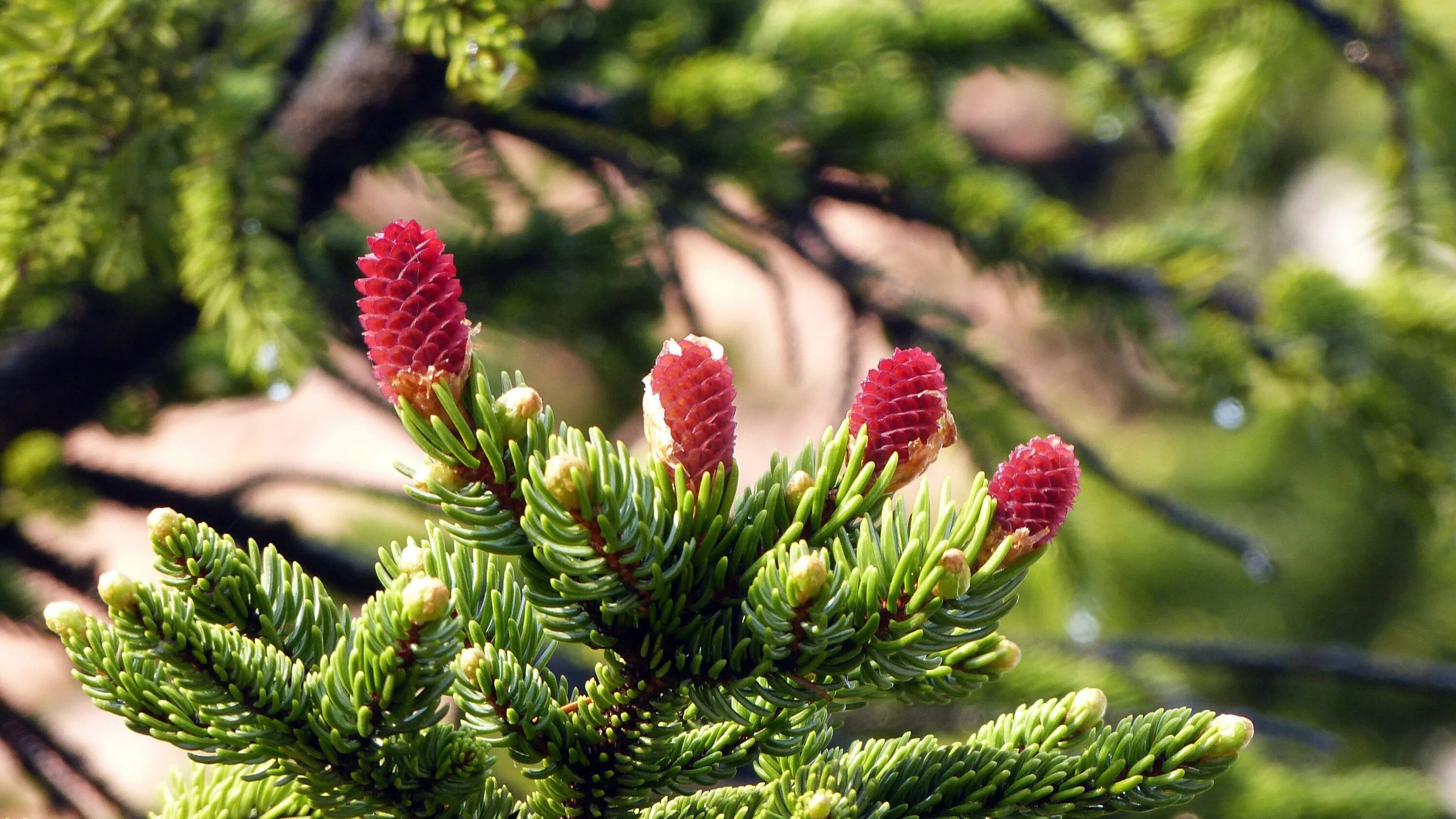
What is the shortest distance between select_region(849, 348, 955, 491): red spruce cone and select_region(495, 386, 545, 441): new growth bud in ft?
0.45

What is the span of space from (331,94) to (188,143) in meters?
0.18

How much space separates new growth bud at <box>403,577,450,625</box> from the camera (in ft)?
1.36

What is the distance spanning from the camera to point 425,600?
414 mm

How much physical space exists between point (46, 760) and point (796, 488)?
3.31 ft

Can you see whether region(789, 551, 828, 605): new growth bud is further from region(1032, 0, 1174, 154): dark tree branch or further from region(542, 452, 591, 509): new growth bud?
region(1032, 0, 1174, 154): dark tree branch

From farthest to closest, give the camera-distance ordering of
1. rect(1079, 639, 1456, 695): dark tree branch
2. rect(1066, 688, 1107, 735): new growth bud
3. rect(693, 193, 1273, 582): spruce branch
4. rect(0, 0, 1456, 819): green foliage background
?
rect(1079, 639, 1456, 695): dark tree branch < rect(693, 193, 1273, 582): spruce branch < rect(0, 0, 1456, 819): green foliage background < rect(1066, 688, 1107, 735): new growth bud

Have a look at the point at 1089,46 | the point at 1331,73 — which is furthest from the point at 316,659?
the point at 1331,73

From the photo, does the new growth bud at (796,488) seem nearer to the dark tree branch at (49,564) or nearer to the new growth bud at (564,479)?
the new growth bud at (564,479)

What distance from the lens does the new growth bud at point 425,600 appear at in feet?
1.36

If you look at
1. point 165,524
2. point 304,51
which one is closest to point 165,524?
point 165,524

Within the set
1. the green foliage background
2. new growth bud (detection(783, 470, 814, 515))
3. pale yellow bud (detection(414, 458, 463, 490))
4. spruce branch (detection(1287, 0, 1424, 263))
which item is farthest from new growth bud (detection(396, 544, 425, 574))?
spruce branch (detection(1287, 0, 1424, 263))

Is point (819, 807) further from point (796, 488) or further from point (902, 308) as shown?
point (902, 308)

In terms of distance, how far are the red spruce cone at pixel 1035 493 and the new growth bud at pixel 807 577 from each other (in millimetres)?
81

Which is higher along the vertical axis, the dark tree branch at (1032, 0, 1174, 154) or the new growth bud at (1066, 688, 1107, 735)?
the dark tree branch at (1032, 0, 1174, 154)
